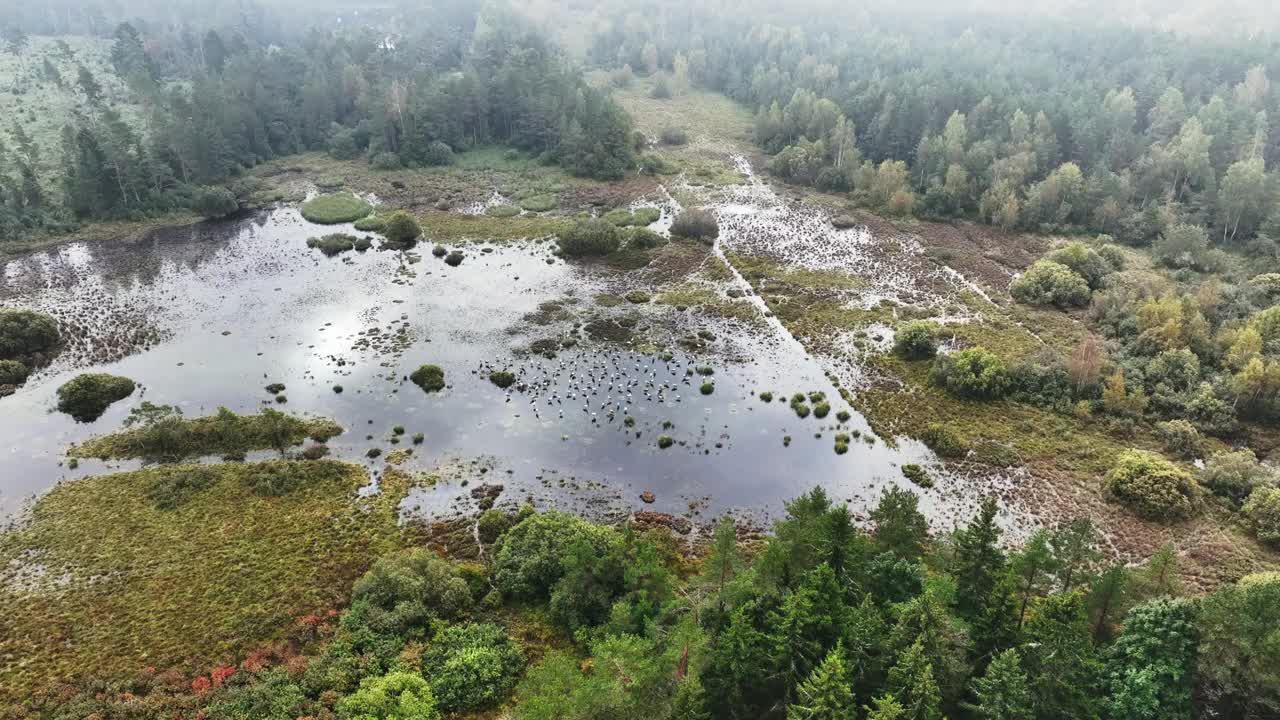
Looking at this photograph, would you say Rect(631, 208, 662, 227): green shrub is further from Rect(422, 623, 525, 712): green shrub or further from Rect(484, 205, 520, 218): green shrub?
Rect(422, 623, 525, 712): green shrub

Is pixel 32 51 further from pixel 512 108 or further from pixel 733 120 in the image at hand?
pixel 733 120

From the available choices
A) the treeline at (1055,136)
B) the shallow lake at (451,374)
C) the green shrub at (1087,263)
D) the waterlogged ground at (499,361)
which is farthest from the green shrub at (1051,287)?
the shallow lake at (451,374)

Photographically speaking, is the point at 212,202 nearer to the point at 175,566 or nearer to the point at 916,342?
the point at 175,566

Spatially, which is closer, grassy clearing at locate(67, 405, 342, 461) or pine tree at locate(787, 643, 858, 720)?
pine tree at locate(787, 643, 858, 720)

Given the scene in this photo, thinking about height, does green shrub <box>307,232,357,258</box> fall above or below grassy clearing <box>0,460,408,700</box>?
below

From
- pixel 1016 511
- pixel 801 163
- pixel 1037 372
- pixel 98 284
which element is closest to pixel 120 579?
pixel 98 284

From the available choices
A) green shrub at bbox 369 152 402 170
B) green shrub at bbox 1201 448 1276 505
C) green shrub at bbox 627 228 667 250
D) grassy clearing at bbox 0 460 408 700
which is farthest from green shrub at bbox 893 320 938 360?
green shrub at bbox 369 152 402 170
